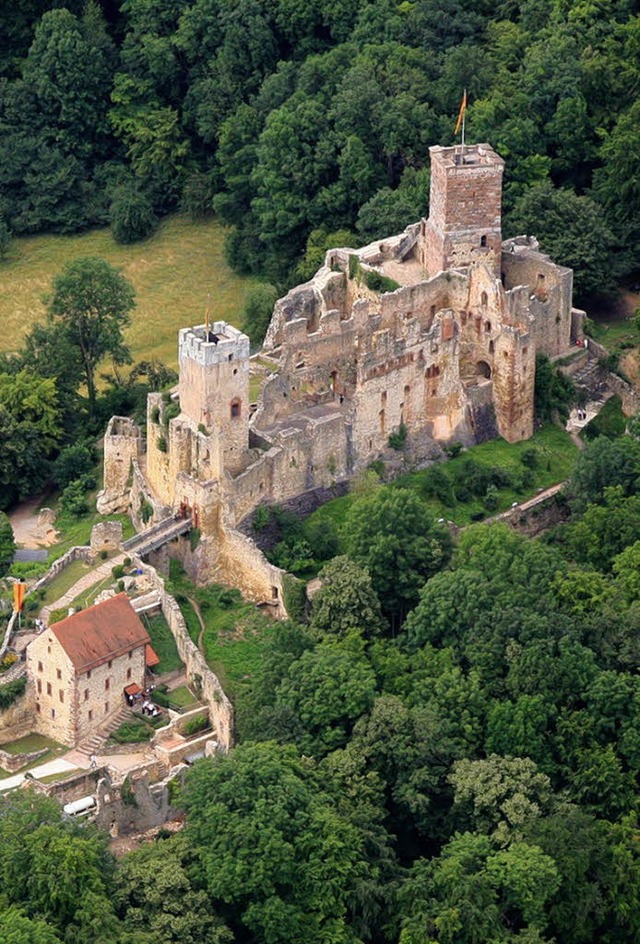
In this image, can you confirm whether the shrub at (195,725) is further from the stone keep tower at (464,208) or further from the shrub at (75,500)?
the stone keep tower at (464,208)

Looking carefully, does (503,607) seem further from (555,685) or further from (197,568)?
(197,568)

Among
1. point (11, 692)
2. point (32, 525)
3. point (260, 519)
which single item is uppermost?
point (260, 519)

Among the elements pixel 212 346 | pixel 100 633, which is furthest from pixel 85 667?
pixel 212 346

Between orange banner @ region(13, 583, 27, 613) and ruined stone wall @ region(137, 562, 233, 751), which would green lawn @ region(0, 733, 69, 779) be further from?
orange banner @ region(13, 583, 27, 613)

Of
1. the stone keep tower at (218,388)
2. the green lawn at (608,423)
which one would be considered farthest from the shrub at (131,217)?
the stone keep tower at (218,388)

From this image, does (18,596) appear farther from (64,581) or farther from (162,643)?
(162,643)

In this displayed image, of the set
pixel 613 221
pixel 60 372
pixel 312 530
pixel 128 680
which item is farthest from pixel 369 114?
pixel 128 680
